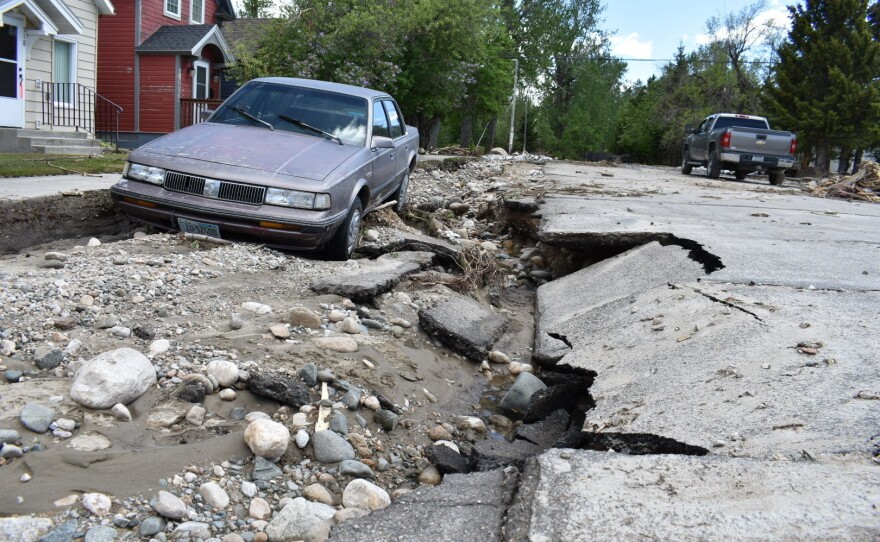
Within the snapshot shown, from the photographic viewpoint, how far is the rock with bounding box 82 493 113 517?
8.32ft

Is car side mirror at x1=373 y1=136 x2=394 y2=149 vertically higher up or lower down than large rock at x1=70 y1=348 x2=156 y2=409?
higher up

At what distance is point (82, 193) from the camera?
7562mm

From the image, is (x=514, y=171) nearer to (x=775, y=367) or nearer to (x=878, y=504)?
(x=775, y=367)

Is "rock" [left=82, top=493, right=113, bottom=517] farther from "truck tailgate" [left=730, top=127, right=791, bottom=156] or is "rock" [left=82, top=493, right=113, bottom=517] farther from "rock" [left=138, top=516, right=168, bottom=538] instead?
"truck tailgate" [left=730, top=127, right=791, bottom=156]

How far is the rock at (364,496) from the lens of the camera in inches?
116

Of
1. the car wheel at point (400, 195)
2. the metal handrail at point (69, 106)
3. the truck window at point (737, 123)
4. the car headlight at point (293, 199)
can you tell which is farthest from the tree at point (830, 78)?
the car headlight at point (293, 199)

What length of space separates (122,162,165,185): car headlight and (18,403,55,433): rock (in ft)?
11.1

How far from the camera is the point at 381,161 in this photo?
25.2ft

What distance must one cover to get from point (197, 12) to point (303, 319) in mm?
24196

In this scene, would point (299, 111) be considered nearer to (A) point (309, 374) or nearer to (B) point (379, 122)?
(B) point (379, 122)

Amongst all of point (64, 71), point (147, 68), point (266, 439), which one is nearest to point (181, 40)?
point (147, 68)

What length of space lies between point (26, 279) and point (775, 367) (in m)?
4.16

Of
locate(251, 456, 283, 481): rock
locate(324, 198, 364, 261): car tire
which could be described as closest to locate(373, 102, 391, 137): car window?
locate(324, 198, 364, 261): car tire

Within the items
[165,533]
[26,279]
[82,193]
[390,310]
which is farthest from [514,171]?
[165,533]
